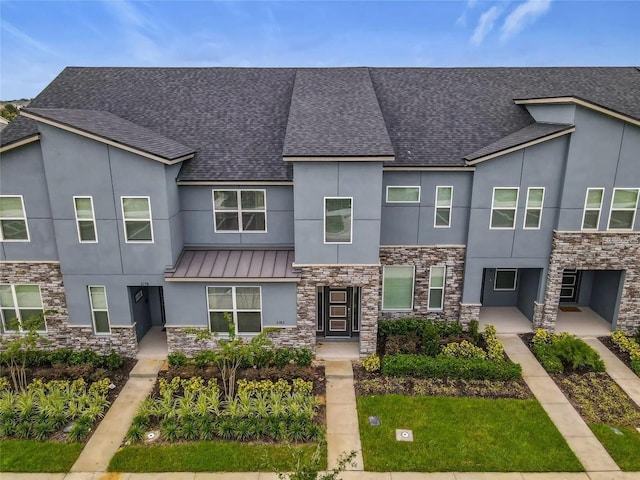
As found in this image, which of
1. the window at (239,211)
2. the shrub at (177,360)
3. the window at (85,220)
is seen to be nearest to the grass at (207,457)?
the shrub at (177,360)

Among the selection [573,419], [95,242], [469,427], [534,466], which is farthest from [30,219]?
[573,419]

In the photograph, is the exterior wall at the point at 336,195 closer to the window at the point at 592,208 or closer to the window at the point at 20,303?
the window at the point at 592,208

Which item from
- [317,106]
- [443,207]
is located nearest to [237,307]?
[317,106]

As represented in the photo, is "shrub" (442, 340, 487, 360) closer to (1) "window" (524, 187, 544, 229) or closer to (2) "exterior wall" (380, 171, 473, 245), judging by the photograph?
(2) "exterior wall" (380, 171, 473, 245)

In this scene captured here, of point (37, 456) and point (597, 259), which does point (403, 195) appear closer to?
point (597, 259)

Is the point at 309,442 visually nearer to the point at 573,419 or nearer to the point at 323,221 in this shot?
the point at 323,221

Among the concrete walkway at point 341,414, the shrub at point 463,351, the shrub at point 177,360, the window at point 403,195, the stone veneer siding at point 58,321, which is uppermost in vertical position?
the window at point 403,195
